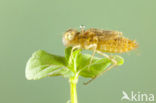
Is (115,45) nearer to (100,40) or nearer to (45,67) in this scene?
(100,40)

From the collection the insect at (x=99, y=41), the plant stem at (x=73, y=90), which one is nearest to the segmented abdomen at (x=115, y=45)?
the insect at (x=99, y=41)

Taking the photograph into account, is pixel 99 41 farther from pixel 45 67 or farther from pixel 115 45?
pixel 45 67

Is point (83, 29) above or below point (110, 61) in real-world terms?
above

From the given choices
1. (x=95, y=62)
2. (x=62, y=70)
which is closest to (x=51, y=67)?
(x=62, y=70)

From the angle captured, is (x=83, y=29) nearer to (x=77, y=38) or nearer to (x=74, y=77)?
(x=77, y=38)

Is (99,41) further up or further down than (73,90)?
further up

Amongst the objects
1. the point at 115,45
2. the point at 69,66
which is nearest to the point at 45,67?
the point at 69,66
